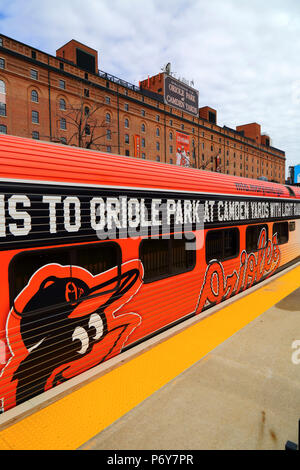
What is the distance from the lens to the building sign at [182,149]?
186 ft

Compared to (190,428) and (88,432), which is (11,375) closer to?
(88,432)

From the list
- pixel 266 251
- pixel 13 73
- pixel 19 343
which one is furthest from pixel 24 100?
pixel 19 343

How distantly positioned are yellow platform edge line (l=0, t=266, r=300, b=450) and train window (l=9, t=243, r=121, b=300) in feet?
4.48

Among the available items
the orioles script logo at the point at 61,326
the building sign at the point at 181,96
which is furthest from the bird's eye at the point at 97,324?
the building sign at the point at 181,96

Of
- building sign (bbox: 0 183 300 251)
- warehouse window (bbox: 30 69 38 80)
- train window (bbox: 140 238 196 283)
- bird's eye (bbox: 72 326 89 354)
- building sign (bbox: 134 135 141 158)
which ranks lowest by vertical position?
bird's eye (bbox: 72 326 89 354)

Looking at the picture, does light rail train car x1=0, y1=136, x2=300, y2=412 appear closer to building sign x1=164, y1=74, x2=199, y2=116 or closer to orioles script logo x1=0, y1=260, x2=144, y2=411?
orioles script logo x1=0, y1=260, x2=144, y2=411

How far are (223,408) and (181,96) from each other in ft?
117

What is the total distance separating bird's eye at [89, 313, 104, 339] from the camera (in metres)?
3.73

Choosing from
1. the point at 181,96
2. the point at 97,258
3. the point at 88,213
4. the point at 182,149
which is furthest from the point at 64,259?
the point at 182,149

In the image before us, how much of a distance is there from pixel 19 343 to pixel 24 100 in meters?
40.7

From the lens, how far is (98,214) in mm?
3812

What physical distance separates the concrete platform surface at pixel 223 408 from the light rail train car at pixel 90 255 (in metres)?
1.00

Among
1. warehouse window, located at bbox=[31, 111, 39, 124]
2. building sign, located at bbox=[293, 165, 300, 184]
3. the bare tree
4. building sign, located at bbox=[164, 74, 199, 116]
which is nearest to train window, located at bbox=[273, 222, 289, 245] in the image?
building sign, located at bbox=[293, 165, 300, 184]

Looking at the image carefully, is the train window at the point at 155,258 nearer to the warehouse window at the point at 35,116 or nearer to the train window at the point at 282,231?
the train window at the point at 282,231
